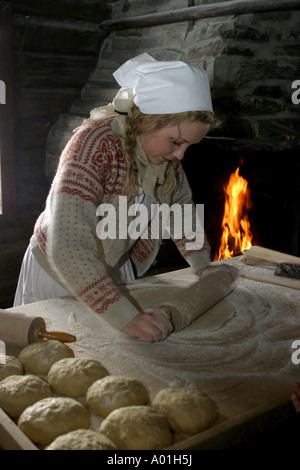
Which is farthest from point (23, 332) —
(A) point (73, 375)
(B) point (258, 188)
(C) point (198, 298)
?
(B) point (258, 188)

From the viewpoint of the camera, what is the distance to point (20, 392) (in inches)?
41.6

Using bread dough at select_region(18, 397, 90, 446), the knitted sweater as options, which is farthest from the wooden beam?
bread dough at select_region(18, 397, 90, 446)

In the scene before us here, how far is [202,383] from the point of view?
1178mm

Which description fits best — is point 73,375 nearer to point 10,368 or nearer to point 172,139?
point 10,368

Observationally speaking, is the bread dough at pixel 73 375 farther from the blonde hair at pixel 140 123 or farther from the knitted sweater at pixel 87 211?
the blonde hair at pixel 140 123

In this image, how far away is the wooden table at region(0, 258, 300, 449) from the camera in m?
1.06

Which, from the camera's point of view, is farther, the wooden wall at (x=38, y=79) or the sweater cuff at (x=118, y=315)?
the wooden wall at (x=38, y=79)

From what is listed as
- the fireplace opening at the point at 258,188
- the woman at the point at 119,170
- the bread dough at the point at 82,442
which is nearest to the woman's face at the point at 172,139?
the woman at the point at 119,170

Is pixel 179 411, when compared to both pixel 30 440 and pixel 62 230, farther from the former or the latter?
pixel 62 230

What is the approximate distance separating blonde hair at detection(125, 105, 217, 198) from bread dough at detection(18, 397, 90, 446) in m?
0.82

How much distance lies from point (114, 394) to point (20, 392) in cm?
22

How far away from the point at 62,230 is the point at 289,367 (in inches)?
30.5

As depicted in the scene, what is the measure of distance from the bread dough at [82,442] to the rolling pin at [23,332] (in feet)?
1.37

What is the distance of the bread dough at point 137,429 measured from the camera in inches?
36.5
